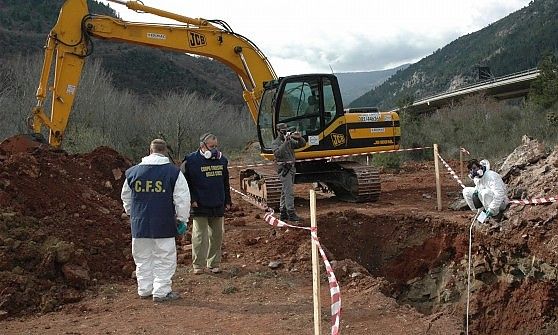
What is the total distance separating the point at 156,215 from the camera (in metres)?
5.94

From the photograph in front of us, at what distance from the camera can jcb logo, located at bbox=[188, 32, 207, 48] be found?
37.7 feet

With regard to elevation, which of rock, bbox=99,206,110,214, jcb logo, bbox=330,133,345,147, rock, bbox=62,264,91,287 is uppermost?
jcb logo, bbox=330,133,345,147

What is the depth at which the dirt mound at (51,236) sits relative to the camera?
19.9 feet

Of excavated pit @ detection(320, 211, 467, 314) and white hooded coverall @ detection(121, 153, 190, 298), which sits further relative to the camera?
excavated pit @ detection(320, 211, 467, 314)

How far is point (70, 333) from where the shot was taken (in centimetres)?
513

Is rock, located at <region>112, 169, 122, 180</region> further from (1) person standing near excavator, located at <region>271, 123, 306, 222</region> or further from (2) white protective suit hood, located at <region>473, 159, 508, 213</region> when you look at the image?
(2) white protective suit hood, located at <region>473, 159, 508, 213</region>

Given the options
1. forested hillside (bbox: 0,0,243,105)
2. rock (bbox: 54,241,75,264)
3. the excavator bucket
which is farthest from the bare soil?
forested hillside (bbox: 0,0,243,105)

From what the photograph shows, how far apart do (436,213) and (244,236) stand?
3.74 meters

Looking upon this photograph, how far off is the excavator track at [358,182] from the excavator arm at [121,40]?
8.17ft

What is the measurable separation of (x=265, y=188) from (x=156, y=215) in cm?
509

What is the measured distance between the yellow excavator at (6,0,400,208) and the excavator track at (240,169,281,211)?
2cm

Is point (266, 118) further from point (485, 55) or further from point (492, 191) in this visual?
point (485, 55)

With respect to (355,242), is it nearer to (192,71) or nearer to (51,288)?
(51,288)

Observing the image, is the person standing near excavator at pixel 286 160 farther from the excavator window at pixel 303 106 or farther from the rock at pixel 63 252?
the rock at pixel 63 252
